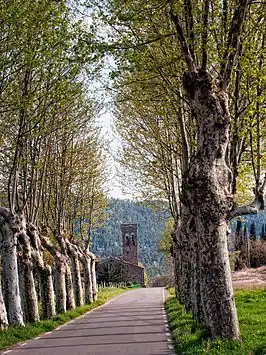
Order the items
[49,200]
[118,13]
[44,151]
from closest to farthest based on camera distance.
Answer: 1. [118,13]
2. [44,151]
3. [49,200]

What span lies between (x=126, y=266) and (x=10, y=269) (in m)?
95.5

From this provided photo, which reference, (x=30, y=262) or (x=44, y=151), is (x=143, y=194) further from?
(x=30, y=262)

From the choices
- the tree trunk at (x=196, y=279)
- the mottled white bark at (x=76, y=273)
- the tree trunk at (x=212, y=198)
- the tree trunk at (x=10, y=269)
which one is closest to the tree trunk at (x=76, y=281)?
the mottled white bark at (x=76, y=273)

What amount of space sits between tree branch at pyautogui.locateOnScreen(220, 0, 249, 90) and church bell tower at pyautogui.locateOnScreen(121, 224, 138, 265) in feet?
377

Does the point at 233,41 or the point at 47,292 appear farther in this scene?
the point at 47,292

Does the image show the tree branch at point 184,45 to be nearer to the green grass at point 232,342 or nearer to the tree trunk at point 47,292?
the green grass at point 232,342

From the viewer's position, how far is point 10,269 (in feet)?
68.0

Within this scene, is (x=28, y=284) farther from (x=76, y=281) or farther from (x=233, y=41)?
(x=76, y=281)

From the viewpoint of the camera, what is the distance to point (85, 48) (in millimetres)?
13836

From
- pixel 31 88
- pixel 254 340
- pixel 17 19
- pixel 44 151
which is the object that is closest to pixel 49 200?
pixel 44 151

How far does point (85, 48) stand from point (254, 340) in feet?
23.8

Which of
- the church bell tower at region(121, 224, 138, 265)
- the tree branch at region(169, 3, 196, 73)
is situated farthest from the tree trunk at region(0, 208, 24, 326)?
the church bell tower at region(121, 224, 138, 265)

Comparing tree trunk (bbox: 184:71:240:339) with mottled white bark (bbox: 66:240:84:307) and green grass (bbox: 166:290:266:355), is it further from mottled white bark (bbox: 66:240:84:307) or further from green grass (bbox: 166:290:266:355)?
mottled white bark (bbox: 66:240:84:307)

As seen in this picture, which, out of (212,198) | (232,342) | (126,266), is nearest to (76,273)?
(212,198)
